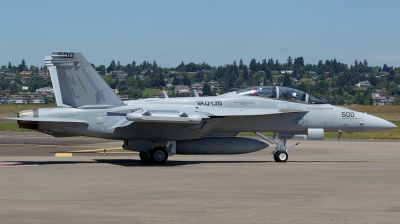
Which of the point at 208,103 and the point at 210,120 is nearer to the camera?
the point at 210,120

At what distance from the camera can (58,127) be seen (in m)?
21.6

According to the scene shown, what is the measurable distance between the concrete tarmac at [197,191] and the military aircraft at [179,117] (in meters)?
0.81

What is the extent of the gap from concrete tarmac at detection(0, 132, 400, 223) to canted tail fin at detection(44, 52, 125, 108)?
2098 millimetres

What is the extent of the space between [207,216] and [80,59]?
12.0 m

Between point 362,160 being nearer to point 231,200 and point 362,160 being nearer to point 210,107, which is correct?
point 210,107

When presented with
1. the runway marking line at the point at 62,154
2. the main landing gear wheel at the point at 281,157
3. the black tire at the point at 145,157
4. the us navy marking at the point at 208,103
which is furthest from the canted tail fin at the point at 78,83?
the main landing gear wheel at the point at 281,157

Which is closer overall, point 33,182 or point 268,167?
point 33,182

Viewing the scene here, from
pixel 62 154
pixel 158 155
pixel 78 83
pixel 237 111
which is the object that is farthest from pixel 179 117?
pixel 62 154

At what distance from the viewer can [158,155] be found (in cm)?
2236

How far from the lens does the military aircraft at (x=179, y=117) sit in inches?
851

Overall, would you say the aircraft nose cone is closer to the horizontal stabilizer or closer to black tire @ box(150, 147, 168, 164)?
black tire @ box(150, 147, 168, 164)

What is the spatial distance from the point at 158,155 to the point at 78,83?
3.62m

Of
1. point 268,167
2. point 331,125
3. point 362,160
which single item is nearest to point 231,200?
point 268,167

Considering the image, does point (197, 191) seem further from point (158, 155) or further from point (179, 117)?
point (158, 155)
